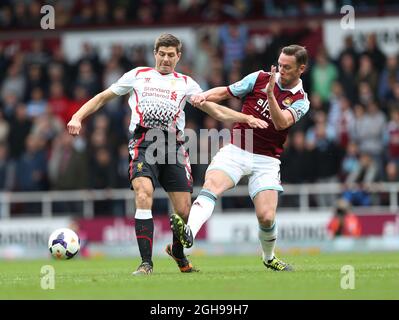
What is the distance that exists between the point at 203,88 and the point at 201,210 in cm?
1105

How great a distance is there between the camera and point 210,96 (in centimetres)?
1182

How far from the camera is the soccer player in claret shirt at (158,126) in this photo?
1152 cm

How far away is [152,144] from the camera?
11.7 metres

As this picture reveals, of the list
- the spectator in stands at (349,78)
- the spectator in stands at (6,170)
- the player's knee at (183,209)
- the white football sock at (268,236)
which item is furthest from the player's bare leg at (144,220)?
the spectator in stands at (6,170)

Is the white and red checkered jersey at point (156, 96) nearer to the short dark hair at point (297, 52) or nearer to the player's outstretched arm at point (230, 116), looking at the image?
the player's outstretched arm at point (230, 116)

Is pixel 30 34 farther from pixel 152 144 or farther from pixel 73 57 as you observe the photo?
pixel 152 144

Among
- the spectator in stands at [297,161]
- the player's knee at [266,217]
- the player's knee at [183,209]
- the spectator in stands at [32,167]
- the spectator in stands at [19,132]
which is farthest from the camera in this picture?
the spectator in stands at [19,132]

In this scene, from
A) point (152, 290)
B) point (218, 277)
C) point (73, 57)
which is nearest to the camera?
point (152, 290)

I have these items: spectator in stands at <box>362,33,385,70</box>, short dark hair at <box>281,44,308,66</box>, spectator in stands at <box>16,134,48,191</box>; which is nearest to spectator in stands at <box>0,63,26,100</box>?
spectator in stands at <box>16,134,48,191</box>

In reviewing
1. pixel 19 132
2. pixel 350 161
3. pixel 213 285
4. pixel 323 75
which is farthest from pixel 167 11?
pixel 213 285

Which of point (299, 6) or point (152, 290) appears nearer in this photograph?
point (152, 290)

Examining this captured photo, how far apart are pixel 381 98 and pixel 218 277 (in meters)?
11.1

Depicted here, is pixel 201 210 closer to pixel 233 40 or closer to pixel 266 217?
pixel 266 217
